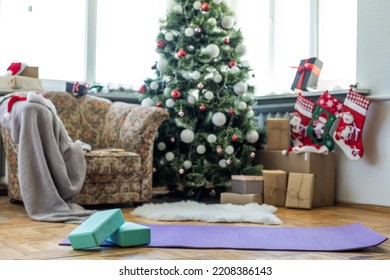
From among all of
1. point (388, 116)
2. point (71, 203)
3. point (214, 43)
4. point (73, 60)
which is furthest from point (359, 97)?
point (73, 60)

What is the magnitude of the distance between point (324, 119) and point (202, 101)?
2.71 ft

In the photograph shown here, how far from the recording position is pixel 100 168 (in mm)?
3248

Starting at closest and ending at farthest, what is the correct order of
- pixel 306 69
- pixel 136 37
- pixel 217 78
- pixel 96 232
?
pixel 96 232, pixel 217 78, pixel 306 69, pixel 136 37

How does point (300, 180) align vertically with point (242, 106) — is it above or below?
below

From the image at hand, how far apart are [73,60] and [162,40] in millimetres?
811

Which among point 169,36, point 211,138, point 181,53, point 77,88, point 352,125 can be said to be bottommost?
point 211,138

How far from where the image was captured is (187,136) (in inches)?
147

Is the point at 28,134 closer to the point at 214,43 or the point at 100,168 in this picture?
the point at 100,168

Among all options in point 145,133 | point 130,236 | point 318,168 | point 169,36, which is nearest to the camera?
point 130,236

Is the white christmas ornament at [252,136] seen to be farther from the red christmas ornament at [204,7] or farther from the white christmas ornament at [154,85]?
the red christmas ornament at [204,7]

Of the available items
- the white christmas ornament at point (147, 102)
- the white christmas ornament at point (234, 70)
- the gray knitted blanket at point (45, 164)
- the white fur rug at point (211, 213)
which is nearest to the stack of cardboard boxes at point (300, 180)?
the white fur rug at point (211, 213)

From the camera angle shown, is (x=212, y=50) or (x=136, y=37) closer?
(x=212, y=50)

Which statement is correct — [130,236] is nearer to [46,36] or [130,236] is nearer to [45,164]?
[45,164]

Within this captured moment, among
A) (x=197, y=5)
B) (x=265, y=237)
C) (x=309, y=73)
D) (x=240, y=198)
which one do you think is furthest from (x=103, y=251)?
(x=309, y=73)
